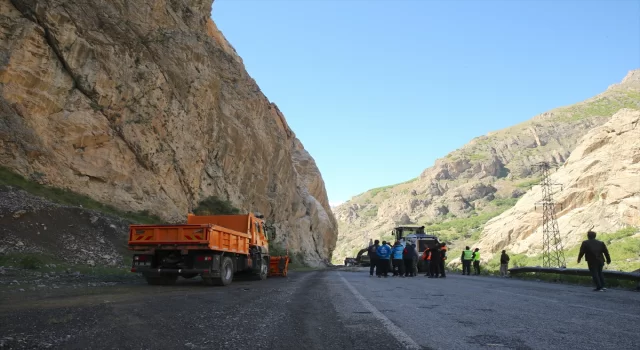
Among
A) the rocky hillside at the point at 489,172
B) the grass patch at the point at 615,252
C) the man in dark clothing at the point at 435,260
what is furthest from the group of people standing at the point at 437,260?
the rocky hillside at the point at 489,172

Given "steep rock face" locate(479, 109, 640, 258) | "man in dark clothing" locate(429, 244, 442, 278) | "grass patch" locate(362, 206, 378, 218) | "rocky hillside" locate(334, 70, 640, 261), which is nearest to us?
"man in dark clothing" locate(429, 244, 442, 278)

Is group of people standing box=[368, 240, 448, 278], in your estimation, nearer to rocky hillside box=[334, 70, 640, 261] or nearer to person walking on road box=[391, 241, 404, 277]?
person walking on road box=[391, 241, 404, 277]

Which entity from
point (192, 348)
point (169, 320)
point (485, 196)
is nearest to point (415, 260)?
point (169, 320)

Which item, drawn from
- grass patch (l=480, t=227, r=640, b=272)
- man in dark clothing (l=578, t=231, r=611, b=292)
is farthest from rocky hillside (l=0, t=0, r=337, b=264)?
grass patch (l=480, t=227, r=640, b=272)

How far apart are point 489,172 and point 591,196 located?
329 feet

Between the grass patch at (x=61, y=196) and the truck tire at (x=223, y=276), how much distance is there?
10.5m

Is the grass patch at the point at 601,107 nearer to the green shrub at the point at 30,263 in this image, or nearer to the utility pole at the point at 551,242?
the utility pole at the point at 551,242

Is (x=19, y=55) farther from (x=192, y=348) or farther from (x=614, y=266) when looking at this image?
(x=614, y=266)

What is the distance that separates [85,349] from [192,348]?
99cm

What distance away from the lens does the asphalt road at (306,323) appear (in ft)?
15.9

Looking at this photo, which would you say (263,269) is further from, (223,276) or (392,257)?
(392,257)

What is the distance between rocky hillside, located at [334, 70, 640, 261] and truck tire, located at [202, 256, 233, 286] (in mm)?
108482

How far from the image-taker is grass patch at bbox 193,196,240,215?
32250mm

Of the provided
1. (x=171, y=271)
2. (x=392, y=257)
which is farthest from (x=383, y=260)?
(x=171, y=271)
